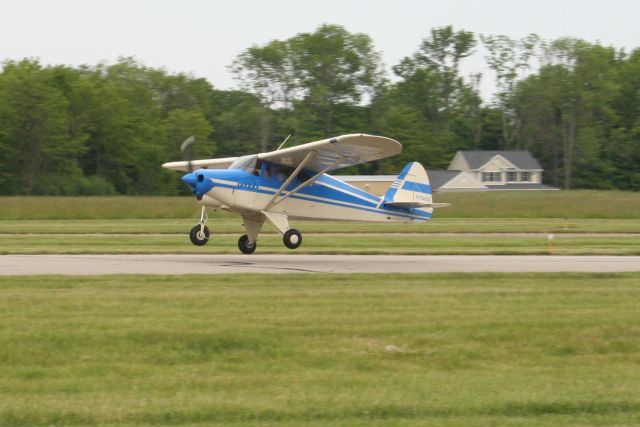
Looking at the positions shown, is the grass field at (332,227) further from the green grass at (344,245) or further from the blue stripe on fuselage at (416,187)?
the blue stripe on fuselage at (416,187)

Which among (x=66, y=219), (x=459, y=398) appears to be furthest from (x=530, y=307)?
(x=66, y=219)

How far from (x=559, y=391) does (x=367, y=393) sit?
1.81 m

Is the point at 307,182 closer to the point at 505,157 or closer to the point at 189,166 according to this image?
the point at 189,166

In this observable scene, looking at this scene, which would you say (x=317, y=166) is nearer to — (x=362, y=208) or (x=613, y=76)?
(x=362, y=208)

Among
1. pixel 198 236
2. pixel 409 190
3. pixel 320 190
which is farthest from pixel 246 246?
pixel 409 190

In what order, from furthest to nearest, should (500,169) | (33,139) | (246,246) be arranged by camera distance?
(500,169), (33,139), (246,246)

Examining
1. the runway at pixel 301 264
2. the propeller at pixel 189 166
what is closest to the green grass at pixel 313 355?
the runway at pixel 301 264

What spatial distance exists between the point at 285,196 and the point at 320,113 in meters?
68.6

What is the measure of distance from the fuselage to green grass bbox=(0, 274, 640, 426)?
768cm

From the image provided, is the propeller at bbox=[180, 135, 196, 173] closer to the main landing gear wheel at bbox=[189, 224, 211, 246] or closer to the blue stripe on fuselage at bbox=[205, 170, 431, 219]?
the blue stripe on fuselage at bbox=[205, 170, 431, 219]

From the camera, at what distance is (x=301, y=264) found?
2055 centimetres

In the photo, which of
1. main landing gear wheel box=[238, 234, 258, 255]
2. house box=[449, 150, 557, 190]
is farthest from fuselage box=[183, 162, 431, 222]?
house box=[449, 150, 557, 190]

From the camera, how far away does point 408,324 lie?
11828 millimetres

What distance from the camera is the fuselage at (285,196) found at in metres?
22.9
